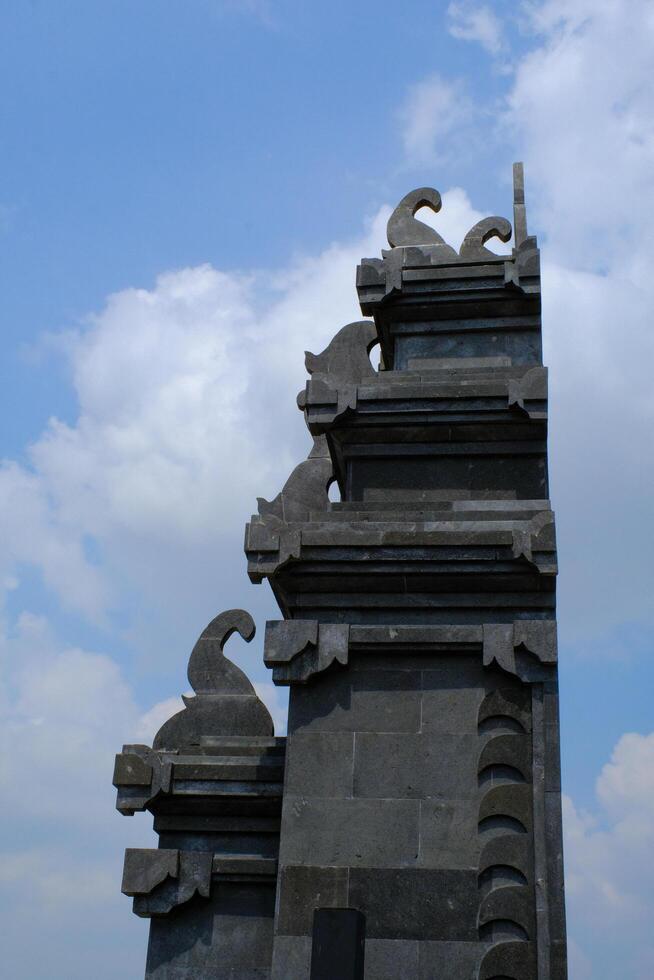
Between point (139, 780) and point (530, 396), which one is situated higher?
point (530, 396)

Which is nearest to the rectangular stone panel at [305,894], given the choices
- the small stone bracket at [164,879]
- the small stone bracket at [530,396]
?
the small stone bracket at [164,879]

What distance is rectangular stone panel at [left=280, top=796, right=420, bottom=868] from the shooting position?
13.7m

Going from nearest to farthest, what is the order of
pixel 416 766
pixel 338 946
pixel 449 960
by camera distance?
1. pixel 338 946
2. pixel 449 960
3. pixel 416 766

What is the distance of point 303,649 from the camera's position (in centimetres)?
1480

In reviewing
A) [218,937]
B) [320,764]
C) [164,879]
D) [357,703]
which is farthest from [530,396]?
[218,937]

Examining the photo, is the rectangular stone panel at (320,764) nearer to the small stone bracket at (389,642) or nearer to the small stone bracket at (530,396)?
the small stone bracket at (389,642)

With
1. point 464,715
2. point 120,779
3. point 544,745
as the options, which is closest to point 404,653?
point 464,715

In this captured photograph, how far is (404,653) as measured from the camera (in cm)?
1487

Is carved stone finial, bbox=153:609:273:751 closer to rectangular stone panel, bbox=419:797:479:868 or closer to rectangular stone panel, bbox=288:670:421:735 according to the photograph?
rectangular stone panel, bbox=288:670:421:735

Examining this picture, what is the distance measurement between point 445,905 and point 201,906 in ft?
12.3

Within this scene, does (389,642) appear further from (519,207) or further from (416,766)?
(519,207)

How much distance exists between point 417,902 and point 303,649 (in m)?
3.20

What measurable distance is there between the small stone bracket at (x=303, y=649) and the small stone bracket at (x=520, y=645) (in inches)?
68.4

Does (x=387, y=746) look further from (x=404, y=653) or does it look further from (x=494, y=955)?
(x=494, y=955)
